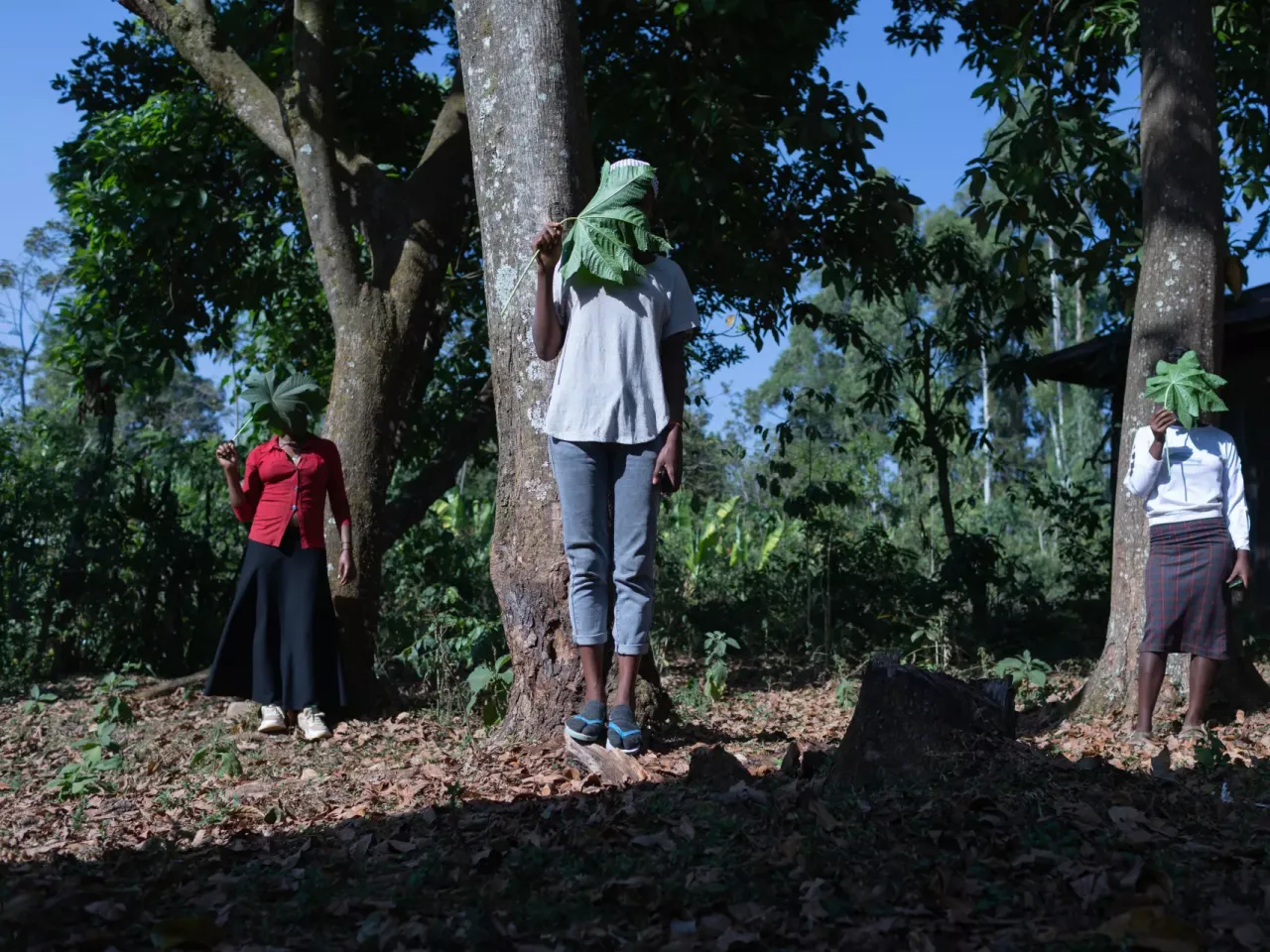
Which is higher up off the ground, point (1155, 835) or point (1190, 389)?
point (1190, 389)

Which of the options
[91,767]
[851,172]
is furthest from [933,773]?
[851,172]

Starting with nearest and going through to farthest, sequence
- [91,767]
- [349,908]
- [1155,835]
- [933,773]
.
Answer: [349,908]
[1155,835]
[933,773]
[91,767]

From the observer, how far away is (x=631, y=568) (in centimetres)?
464

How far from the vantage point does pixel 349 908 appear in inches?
125

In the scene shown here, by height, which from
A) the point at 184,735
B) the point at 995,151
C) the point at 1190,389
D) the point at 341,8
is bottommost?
the point at 184,735

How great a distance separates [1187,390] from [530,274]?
3.17 m

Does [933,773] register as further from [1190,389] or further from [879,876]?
[1190,389]

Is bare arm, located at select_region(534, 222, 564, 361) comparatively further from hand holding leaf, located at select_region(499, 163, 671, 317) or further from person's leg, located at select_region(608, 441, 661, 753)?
person's leg, located at select_region(608, 441, 661, 753)

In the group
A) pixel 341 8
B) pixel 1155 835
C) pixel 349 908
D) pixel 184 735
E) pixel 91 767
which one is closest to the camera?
pixel 349 908

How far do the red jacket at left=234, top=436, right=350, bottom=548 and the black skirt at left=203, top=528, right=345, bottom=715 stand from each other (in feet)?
0.24

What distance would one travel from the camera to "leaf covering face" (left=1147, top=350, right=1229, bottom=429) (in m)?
5.80

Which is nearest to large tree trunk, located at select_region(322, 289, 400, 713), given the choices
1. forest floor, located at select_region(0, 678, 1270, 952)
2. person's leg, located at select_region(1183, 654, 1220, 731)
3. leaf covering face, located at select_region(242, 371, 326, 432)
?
leaf covering face, located at select_region(242, 371, 326, 432)

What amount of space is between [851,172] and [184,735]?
6148 mm

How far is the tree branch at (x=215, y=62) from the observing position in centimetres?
831
